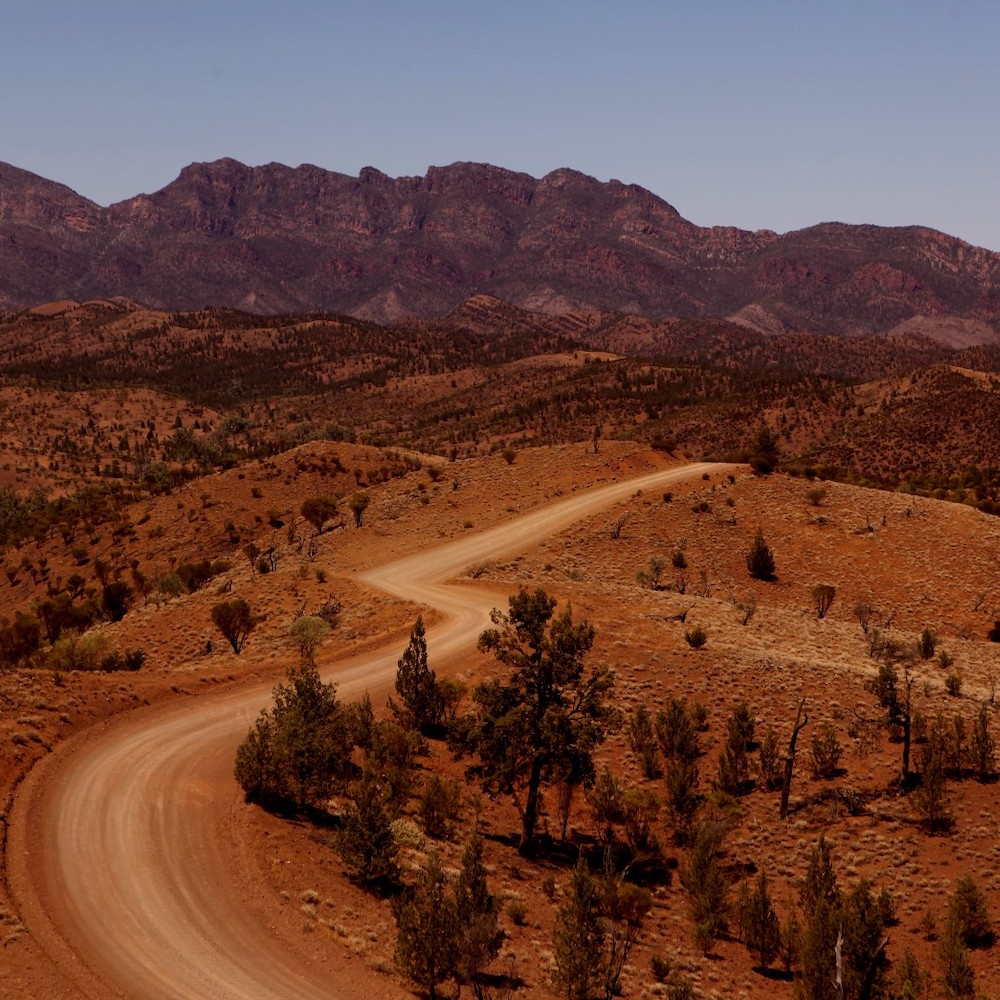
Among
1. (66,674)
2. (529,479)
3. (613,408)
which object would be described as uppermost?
(613,408)

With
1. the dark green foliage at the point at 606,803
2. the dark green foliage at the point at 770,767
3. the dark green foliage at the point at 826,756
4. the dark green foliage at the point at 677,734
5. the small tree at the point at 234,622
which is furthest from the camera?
the small tree at the point at 234,622

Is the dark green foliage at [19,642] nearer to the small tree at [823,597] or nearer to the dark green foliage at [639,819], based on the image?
the dark green foliage at [639,819]

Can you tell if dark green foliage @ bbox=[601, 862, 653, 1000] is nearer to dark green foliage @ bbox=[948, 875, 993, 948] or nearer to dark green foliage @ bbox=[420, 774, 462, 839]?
dark green foliage @ bbox=[420, 774, 462, 839]

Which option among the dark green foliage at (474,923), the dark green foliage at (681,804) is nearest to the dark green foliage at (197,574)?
the dark green foliage at (681,804)

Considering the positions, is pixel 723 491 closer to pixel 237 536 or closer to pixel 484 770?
pixel 237 536

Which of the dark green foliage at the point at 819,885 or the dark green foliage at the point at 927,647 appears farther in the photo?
the dark green foliage at the point at 927,647

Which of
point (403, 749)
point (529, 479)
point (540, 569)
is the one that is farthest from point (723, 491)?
point (403, 749)
